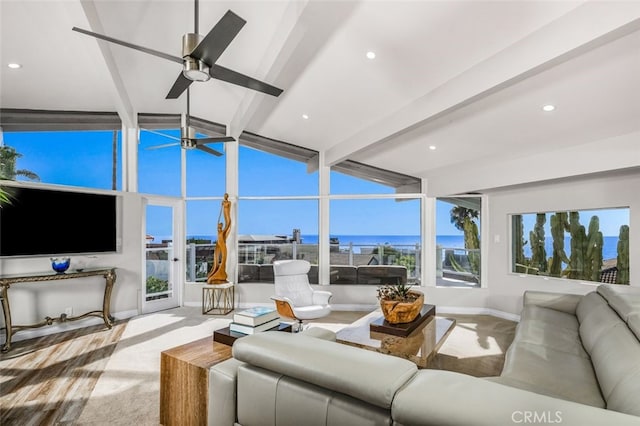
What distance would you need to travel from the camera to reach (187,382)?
1.89 m

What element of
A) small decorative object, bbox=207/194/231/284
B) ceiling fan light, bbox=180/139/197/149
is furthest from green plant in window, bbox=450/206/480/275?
ceiling fan light, bbox=180/139/197/149

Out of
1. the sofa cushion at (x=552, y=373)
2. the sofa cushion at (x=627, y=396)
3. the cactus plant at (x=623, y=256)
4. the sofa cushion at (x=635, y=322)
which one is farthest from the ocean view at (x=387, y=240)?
the sofa cushion at (x=627, y=396)

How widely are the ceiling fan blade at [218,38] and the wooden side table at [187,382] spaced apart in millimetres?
1836

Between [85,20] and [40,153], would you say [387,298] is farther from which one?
[40,153]

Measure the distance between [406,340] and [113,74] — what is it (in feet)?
13.9

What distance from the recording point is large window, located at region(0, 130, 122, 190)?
185 inches

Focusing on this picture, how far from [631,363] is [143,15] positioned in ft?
14.4

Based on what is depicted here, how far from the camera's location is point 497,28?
2.42m

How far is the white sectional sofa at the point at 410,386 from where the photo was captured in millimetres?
930

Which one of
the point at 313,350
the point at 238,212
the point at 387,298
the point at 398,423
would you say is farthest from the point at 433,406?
the point at 238,212

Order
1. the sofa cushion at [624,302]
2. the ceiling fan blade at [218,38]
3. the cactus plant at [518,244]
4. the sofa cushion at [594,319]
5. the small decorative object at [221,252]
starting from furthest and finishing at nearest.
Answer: the small decorative object at [221,252] → the cactus plant at [518,244] → the sofa cushion at [594,319] → the sofa cushion at [624,302] → the ceiling fan blade at [218,38]

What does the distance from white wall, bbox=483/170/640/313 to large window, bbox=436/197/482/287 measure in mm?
202

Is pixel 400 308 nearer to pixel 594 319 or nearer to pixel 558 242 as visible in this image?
pixel 594 319

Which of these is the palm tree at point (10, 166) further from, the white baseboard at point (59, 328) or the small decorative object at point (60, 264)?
the white baseboard at point (59, 328)
